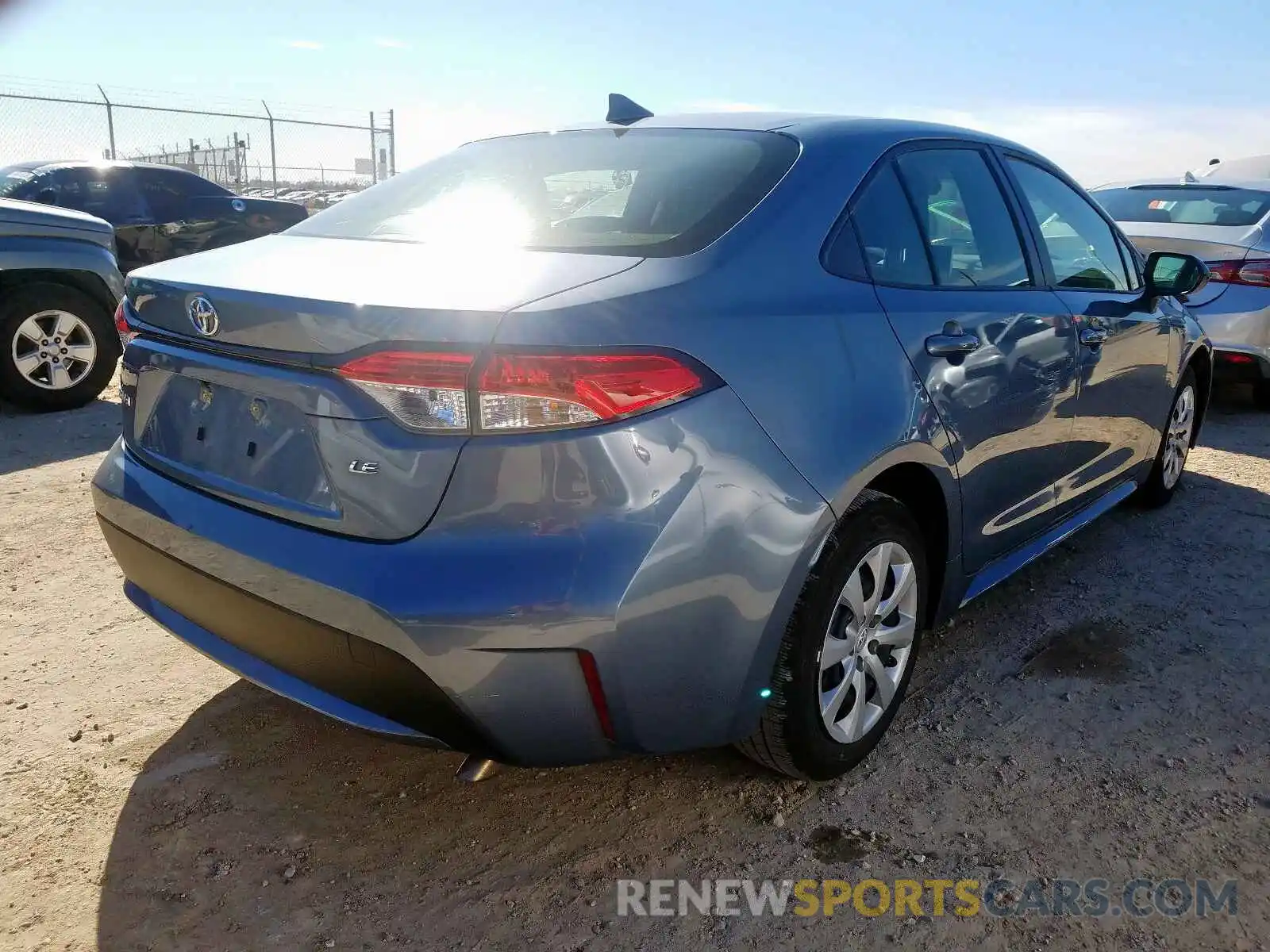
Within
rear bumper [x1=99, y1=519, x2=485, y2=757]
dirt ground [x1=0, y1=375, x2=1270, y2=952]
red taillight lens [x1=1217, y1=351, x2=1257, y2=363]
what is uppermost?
red taillight lens [x1=1217, y1=351, x2=1257, y2=363]

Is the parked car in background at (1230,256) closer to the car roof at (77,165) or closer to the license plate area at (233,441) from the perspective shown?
the license plate area at (233,441)

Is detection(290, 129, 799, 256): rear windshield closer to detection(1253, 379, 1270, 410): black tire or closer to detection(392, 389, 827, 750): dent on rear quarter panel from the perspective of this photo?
detection(392, 389, 827, 750): dent on rear quarter panel

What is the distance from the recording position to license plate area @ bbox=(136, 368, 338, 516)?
1.93 m

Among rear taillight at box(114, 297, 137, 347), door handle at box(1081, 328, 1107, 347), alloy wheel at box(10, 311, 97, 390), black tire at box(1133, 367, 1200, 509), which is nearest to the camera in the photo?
rear taillight at box(114, 297, 137, 347)

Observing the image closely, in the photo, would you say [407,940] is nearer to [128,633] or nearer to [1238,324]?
[128,633]

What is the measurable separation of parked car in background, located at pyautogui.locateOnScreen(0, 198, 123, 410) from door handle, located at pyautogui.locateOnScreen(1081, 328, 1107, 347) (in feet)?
18.2

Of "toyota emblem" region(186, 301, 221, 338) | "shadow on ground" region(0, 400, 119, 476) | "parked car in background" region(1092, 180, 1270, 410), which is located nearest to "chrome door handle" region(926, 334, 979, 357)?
"toyota emblem" region(186, 301, 221, 338)

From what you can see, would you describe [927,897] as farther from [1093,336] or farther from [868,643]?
[1093,336]

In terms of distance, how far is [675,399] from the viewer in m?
1.86

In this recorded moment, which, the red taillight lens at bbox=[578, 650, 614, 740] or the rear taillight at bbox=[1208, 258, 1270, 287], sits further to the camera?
the rear taillight at bbox=[1208, 258, 1270, 287]

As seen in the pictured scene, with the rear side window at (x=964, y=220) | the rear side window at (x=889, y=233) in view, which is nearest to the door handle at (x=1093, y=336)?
the rear side window at (x=964, y=220)

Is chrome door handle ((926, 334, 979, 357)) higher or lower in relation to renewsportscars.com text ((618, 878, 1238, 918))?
higher

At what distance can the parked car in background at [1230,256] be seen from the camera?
247 inches

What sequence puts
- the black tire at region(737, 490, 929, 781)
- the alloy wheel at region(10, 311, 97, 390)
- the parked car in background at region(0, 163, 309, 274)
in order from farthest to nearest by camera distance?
the parked car in background at region(0, 163, 309, 274) → the alloy wheel at region(10, 311, 97, 390) → the black tire at region(737, 490, 929, 781)
